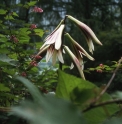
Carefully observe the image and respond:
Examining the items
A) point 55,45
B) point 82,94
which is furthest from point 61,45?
point 82,94

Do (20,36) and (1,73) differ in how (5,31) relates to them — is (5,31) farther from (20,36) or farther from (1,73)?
(1,73)

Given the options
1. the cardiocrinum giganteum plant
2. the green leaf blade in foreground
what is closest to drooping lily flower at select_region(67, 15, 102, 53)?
the cardiocrinum giganteum plant

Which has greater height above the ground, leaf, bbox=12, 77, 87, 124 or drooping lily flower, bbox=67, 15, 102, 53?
drooping lily flower, bbox=67, 15, 102, 53

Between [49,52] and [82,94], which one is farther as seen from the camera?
[49,52]

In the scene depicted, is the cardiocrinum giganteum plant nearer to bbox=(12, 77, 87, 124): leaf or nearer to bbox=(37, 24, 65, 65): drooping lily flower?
bbox=(37, 24, 65, 65): drooping lily flower

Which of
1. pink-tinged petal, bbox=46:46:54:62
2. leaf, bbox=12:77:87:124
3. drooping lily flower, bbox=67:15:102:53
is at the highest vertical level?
drooping lily flower, bbox=67:15:102:53

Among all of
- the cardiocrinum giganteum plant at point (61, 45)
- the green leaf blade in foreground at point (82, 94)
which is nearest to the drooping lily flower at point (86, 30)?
the cardiocrinum giganteum plant at point (61, 45)

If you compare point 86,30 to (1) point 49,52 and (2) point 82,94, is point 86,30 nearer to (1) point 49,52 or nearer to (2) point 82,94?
(1) point 49,52

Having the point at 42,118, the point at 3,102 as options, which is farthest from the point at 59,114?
the point at 3,102
